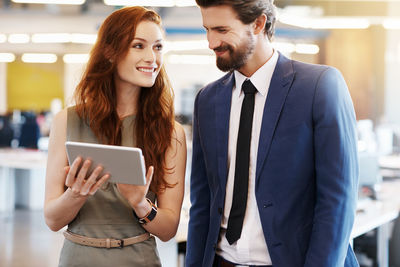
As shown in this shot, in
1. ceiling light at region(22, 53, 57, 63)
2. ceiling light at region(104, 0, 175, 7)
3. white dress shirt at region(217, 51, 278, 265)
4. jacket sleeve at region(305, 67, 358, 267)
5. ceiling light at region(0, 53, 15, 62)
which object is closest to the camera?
jacket sleeve at region(305, 67, 358, 267)

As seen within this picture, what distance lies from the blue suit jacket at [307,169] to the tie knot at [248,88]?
0.07 meters

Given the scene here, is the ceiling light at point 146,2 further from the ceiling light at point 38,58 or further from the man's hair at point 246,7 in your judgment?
the ceiling light at point 38,58

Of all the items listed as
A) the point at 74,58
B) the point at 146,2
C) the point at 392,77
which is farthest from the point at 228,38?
the point at 74,58

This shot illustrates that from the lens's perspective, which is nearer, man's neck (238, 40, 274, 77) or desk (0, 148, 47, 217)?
man's neck (238, 40, 274, 77)

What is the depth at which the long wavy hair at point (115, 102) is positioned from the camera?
78.7 inches

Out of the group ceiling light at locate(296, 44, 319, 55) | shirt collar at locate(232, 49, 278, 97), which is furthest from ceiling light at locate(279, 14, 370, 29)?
shirt collar at locate(232, 49, 278, 97)

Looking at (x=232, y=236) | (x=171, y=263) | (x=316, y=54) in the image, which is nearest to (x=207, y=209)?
(x=232, y=236)

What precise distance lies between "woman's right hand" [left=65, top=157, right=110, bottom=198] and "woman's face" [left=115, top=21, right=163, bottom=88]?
1.44 ft

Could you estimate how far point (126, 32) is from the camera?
6.48 feet

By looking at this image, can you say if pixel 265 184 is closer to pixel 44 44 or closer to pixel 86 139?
pixel 86 139

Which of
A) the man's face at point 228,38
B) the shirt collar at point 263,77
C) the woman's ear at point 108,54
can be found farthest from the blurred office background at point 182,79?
the shirt collar at point 263,77

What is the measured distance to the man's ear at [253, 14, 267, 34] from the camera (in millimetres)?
1891

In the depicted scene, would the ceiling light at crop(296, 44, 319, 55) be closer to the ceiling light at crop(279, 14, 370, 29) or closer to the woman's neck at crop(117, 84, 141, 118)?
the ceiling light at crop(279, 14, 370, 29)

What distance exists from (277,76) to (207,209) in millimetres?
594
